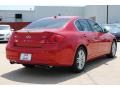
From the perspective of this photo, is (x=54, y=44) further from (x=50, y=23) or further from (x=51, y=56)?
(x=50, y=23)

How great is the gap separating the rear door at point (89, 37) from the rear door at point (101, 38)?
28 centimetres

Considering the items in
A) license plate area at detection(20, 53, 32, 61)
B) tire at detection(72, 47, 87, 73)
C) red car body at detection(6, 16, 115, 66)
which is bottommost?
tire at detection(72, 47, 87, 73)

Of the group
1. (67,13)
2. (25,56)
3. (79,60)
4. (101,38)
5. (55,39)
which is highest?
(55,39)

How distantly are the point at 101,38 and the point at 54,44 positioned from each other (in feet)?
8.69

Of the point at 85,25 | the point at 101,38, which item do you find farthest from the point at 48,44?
the point at 101,38

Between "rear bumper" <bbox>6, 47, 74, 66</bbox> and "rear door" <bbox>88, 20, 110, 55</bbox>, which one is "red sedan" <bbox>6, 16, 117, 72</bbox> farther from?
"rear door" <bbox>88, 20, 110, 55</bbox>

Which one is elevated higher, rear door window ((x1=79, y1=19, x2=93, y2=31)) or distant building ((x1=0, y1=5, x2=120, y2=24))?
rear door window ((x1=79, y1=19, x2=93, y2=31))

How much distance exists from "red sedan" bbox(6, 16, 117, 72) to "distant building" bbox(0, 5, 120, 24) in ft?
121

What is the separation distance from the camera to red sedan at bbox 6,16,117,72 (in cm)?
760

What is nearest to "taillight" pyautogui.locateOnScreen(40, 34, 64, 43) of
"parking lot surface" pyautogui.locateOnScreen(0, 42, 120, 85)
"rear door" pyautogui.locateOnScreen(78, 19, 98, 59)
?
"parking lot surface" pyautogui.locateOnScreen(0, 42, 120, 85)

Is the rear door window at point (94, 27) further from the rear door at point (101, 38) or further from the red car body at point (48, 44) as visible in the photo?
the red car body at point (48, 44)

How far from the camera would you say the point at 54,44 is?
7.59 metres

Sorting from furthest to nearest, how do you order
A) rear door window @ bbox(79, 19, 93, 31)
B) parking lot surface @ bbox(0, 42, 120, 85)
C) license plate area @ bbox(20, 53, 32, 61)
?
rear door window @ bbox(79, 19, 93, 31), license plate area @ bbox(20, 53, 32, 61), parking lot surface @ bbox(0, 42, 120, 85)
